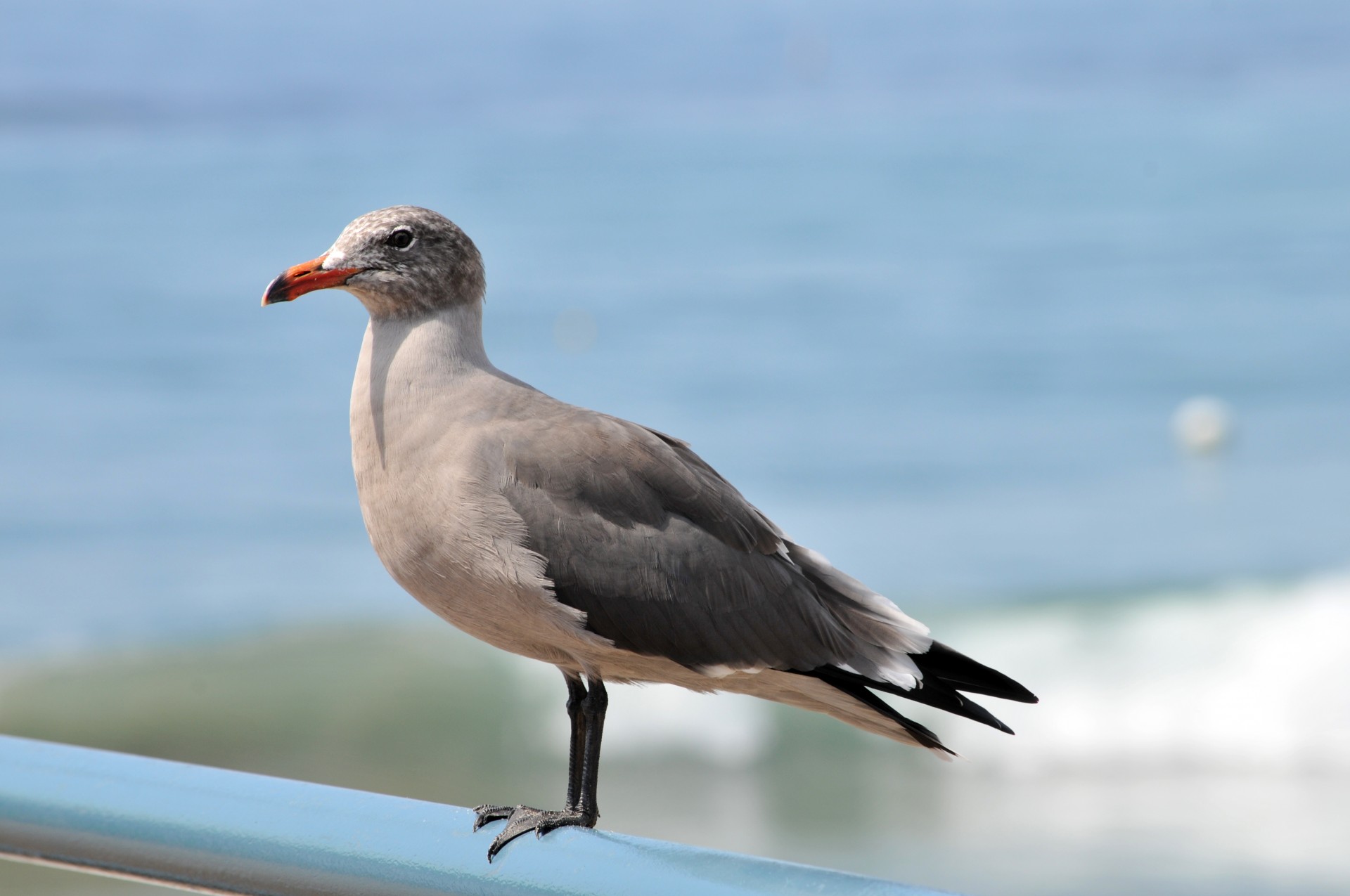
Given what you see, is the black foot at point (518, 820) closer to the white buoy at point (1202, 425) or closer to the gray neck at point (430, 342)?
the gray neck at point (430, 342)

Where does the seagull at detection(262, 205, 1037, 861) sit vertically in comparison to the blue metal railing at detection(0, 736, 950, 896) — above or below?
above

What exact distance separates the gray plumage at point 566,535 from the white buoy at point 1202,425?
33.7 feet

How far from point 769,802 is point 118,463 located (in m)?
6.65

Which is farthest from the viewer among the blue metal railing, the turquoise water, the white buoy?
the white buoy

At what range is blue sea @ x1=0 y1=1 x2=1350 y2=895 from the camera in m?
7.13

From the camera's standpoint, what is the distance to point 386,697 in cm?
769

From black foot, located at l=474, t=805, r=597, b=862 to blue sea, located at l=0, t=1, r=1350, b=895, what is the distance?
4.15 metres

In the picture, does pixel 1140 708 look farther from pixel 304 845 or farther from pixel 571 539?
pixel 304 845

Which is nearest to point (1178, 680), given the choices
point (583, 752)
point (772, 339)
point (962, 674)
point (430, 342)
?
point (962, 674)

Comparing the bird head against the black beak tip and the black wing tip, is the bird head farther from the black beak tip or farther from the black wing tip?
the black wing tip

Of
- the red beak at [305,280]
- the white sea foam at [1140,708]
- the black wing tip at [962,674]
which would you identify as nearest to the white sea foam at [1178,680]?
the white sea foam at [1140,708]

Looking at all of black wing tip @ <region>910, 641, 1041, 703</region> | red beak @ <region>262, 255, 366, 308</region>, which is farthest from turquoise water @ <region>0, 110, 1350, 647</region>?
red beak @ <region>262, 255, 366, 308</region>

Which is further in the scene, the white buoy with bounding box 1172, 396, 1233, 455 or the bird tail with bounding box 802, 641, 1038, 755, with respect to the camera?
the white buoy with bounding box 1172, 396, 1233, 455

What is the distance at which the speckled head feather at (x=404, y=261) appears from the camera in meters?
1.95
